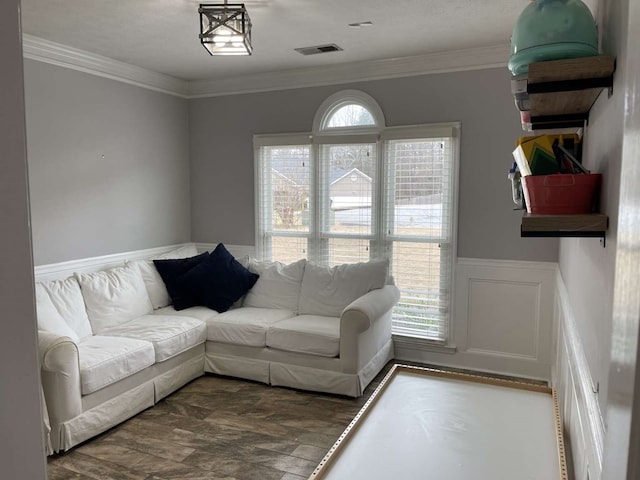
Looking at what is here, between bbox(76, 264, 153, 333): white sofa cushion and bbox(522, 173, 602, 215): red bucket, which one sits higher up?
bbox(522, 173, 602, 215): red bucket

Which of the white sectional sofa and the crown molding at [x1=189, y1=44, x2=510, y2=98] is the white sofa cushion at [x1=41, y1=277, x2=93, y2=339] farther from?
the crown molding at [x1=189, y1=44, x2=510, y2=98]

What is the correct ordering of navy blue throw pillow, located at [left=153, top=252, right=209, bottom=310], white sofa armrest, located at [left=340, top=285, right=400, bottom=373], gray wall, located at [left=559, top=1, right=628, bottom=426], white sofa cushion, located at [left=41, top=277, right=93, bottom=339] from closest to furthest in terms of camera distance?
gray wall, located at [left=559, top=1, right=628, bottom=426] < white sofa cushion, located at [left=41, top=277, right=93, bottom=339] < white sofa armrest, located at [left=340, top=285, right=400, bottom=373] < navy blue throw pillow, located at [left=153, top=252, right=209, bottom=310]

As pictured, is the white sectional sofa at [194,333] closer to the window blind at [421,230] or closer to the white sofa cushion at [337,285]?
the white sofa cushion at [337,285]

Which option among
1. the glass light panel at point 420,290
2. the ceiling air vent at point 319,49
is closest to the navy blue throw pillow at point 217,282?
the glass light panel at point 420,290

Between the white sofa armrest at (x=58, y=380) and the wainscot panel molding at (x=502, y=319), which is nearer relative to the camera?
the white sofa armrest at (x=58, y=380)

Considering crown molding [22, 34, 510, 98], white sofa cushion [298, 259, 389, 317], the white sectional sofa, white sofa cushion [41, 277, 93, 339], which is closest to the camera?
the white sectional sofa

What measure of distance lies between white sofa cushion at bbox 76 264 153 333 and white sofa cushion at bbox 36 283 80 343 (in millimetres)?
322

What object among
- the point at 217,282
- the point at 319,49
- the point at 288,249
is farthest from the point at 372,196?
the point at 217,282

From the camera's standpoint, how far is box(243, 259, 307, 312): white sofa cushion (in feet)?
14.4

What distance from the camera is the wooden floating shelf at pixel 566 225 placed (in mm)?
1049

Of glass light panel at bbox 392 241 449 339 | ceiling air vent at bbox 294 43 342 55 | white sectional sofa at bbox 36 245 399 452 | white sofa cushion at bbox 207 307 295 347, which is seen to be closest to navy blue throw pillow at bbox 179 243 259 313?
white sectional sofa at bbox 36 245 399 452

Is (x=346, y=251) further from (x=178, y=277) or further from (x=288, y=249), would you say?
(x=178, y=277)

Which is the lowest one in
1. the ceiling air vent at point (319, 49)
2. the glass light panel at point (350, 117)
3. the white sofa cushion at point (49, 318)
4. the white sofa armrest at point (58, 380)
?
the white sofa armrest at point (58, 380)

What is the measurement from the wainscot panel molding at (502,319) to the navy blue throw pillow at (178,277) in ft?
7.21
